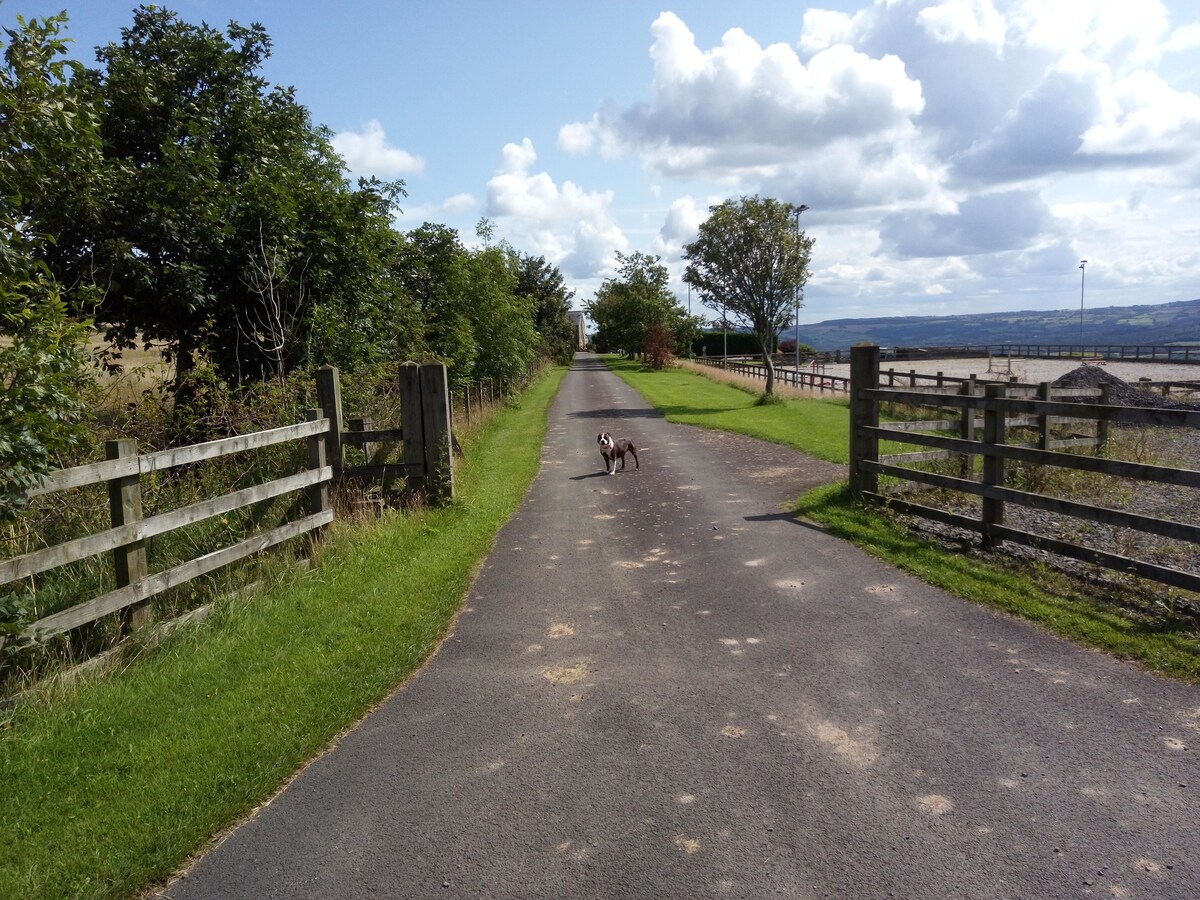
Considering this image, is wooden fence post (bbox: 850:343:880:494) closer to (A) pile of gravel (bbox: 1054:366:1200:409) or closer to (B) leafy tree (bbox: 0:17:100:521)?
(B) leafy tree (bbox: 0:17:100:521)

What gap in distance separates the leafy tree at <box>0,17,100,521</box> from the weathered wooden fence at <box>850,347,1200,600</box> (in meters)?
7.28

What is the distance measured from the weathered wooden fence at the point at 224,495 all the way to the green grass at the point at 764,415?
24.8 ft

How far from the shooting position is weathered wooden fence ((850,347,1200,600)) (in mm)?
6332

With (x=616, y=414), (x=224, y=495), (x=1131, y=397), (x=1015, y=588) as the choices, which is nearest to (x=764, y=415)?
(x=616, y=414)

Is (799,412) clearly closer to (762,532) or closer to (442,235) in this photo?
(442,235)

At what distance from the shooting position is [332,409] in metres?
9.38

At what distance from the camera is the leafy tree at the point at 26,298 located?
477 centimetres

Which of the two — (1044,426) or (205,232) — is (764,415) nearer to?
(1044,426)

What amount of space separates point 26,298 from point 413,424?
518cm

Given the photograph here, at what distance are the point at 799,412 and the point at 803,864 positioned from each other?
2280cm

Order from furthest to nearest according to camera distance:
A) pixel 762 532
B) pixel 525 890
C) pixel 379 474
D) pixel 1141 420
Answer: pixel 379 474, pixel 762 532, pixel 1141 420, pixel 525 890

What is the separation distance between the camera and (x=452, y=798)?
13.0ft

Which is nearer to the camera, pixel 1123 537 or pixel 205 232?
pixel 1123 537

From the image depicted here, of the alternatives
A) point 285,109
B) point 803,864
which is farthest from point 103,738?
point 285,109
